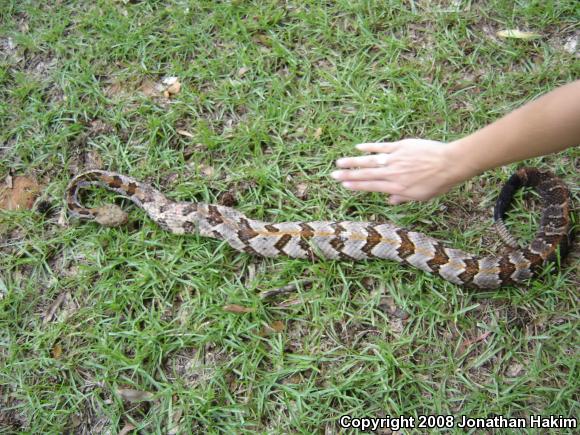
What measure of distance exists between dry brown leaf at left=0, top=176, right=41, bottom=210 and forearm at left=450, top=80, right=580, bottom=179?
3379 millimetres

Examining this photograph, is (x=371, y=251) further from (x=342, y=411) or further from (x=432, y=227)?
(x=342, y=411)

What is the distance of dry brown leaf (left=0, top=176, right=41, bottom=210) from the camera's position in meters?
4.05

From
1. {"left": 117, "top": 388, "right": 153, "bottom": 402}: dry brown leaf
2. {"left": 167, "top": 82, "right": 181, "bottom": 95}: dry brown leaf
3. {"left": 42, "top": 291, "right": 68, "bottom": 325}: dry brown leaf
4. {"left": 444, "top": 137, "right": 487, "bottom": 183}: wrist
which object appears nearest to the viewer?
{"left": 444, "top": 137, "right": 487, "bottom": 183}: wrist

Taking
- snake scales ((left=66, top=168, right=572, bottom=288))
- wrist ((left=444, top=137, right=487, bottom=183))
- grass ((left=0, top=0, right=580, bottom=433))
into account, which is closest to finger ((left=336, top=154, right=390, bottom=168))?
wrist ((left=444, top=137, right=487, bottom=183))

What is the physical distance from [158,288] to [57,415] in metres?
1.05

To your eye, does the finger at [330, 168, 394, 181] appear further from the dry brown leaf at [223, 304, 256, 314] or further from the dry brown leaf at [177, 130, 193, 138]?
the dry brown leaf at [177, 130, 193, 138]

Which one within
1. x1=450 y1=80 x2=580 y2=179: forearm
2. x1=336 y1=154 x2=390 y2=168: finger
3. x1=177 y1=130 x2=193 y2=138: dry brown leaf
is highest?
x1=450 y1=80 x2=580 y2=179: forearm

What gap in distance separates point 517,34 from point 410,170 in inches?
87.0

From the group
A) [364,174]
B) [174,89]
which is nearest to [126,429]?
[364,174]

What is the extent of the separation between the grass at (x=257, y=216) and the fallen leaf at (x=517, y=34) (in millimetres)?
59

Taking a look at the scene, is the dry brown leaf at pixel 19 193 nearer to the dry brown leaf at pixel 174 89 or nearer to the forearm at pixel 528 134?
the dry brown leaf at pixel 174 89

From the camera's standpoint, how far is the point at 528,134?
227cm

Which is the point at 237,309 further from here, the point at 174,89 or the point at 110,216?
the point at 174,89

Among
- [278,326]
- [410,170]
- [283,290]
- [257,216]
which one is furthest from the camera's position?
[257,216]
